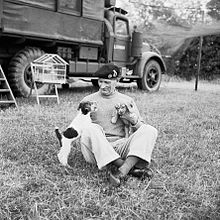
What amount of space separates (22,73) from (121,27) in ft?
10.9

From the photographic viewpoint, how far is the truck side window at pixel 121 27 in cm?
866

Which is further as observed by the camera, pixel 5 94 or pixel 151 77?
pixel 151 77

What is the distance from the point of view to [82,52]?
7.73m

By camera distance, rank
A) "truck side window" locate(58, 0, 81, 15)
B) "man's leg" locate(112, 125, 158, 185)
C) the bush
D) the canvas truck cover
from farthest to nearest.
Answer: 1. the bush
2. "truck side window" locate(58, 0, 81, 15)
3. the canvas truck cover
4. "man's leg" locate(112, 125, 158, 185)

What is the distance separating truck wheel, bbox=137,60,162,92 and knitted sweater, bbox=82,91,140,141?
6.32 metres

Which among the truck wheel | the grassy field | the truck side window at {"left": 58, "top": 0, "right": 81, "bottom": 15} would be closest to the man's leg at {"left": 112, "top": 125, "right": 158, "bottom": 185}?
the grassy field

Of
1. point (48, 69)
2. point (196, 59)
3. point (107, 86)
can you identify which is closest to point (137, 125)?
point (107, 86)

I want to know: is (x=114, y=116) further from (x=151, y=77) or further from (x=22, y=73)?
(x=151, y=77)

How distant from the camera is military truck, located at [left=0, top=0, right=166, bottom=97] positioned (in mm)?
6293

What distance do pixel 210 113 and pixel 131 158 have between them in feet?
11.4

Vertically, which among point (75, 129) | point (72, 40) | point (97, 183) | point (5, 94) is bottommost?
point (97, 183)

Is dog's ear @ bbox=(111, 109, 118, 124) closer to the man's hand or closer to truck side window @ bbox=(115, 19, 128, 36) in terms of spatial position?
the man's hand

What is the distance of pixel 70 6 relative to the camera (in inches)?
281

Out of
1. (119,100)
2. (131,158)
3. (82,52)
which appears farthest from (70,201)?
(82,52)
